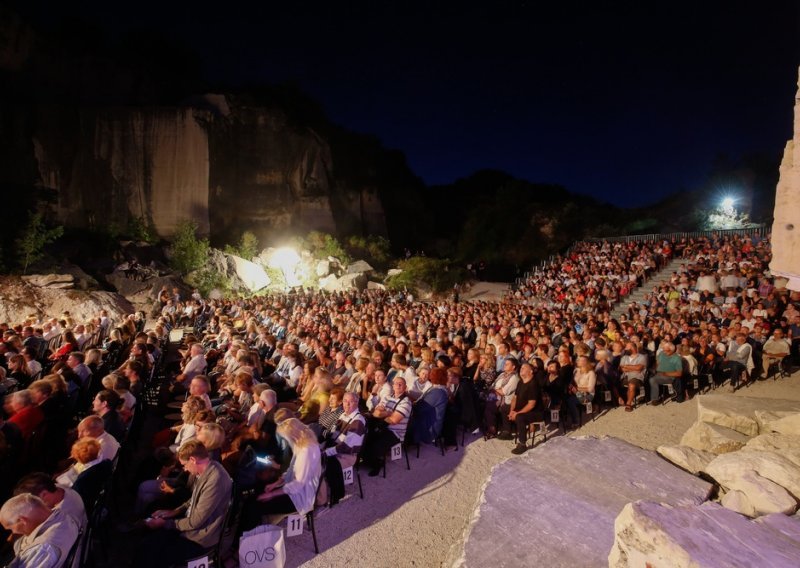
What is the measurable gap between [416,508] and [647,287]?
15.2 metres

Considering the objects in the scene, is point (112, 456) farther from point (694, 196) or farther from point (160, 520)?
point (694, 196)

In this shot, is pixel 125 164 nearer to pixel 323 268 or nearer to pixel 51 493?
pixel 323 268

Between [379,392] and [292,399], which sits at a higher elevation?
[379,392]

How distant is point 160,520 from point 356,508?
186 cm

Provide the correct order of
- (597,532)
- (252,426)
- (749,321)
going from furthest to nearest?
1. (749,321)
2. (252,426)
3. (597,532)

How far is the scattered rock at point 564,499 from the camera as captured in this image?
98.1 inches

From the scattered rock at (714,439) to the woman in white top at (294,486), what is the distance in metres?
3.64

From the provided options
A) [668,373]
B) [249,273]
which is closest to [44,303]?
[249,273]

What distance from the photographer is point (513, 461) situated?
11.4 ft

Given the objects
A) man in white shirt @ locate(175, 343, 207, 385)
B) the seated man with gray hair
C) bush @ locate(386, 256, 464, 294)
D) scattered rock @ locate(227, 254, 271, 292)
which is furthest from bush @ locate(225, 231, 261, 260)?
the seated man with gray hair

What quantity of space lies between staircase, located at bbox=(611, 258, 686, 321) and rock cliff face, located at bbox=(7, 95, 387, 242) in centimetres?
2712

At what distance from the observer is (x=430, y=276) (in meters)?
26.9

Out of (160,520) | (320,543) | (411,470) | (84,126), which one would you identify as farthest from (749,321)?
(84,126)

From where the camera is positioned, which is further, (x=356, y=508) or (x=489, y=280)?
(x=489, y=280)
